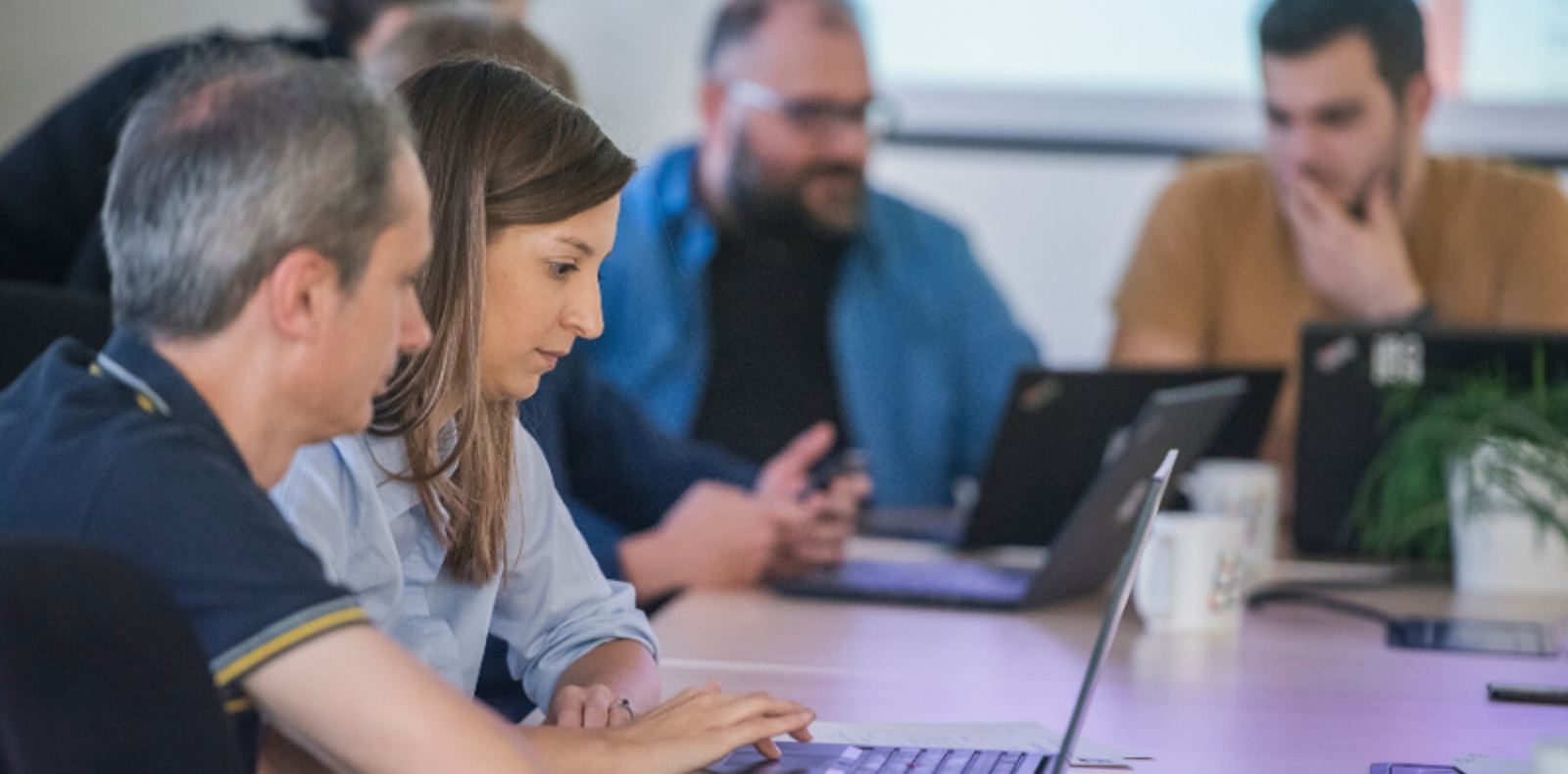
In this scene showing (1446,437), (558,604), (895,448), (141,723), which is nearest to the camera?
(141,723)

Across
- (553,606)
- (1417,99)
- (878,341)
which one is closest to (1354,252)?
(1417,99)

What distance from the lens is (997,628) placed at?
4.59 feet

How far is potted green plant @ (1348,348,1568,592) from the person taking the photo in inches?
61.1

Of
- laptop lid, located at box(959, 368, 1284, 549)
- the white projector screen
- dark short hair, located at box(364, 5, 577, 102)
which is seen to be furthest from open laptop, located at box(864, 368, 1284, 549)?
the white projector screen

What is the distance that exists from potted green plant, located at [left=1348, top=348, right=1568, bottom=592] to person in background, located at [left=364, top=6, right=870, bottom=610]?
59cm

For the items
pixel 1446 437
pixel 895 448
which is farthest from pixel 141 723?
pixel 895 448

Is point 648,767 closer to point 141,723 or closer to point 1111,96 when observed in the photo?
point 141,723

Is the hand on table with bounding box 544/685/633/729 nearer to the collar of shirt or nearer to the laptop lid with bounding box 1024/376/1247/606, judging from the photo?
the collar of shirt

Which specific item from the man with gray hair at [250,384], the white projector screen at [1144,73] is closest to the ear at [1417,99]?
the white projector screen at [1144,73]

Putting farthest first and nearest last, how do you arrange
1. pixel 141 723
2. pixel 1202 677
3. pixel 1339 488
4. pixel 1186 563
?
pixel 1339 488 < pixel 1186 563 < pixel 1202 677 < pixel 141 723

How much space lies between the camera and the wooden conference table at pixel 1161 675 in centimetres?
101

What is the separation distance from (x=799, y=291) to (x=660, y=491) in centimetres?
69

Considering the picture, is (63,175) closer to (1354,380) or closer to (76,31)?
(76,31)

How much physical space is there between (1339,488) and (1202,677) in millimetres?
629
